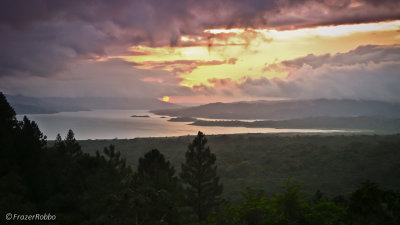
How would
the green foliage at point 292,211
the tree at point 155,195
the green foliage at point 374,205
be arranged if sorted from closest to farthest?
the green foliage at point 374,205
the tree at point 155,195
the green foliage at point 292,211

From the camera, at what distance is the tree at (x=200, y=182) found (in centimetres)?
3950

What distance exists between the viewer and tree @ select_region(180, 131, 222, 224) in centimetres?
3950

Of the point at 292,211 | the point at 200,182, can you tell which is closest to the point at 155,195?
the point at 292,211

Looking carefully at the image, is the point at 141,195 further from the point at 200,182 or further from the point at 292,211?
the point at 200,182

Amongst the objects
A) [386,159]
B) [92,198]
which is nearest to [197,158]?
[92,198]

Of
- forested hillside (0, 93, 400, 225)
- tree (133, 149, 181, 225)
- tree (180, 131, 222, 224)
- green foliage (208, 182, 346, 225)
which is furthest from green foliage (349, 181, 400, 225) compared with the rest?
tree (180, 131, 222, 224)

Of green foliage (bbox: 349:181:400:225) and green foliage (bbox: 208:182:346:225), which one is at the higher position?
green foliage (bbox: 349:181:400:225)

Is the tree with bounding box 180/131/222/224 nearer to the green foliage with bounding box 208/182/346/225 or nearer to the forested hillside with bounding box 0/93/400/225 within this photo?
the forested hillside with bounding box 0/93/400/225

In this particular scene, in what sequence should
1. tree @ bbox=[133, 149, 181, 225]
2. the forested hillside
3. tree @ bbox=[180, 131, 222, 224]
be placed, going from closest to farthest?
the forested hillside → tree @ bbox=[133, 149, 181, 225] → tree @ bbox=[180, 131, 222, 224]

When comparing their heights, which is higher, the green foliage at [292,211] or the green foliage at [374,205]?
the green foliage at [374,205]

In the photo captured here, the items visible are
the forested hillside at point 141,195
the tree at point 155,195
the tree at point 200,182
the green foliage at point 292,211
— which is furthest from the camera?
the tree at point 200,182

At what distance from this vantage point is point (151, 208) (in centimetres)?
1716

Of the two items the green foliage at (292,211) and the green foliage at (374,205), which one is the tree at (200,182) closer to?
the green foliage at (292,211)

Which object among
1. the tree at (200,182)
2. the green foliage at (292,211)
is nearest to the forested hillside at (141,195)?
the green foliage at (292,211)
